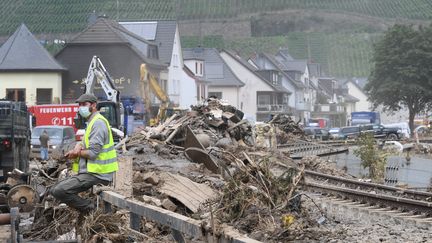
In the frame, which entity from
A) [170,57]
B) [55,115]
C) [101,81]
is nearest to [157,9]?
[170,57]

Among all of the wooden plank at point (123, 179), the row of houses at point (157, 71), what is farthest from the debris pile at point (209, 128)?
the row of houses at point (157, 71)

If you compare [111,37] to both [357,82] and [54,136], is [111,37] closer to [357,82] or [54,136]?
[54,136]

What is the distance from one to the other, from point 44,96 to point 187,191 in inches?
2265

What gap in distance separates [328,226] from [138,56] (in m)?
58.0

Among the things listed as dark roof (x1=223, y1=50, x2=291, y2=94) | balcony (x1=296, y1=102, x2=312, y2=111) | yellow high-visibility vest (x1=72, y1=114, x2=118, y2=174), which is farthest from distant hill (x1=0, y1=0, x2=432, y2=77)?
yellow high-visibility vest (x1=72, y1=114, x2=118, y2=174)

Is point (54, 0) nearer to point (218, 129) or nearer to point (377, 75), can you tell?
point (377, 75)

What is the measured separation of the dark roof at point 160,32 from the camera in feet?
258

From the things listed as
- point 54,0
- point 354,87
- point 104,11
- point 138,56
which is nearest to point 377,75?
point 138,56

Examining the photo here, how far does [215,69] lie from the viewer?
9462 centimetres

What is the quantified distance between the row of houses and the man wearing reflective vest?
3286 cm

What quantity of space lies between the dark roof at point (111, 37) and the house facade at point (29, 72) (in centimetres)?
366

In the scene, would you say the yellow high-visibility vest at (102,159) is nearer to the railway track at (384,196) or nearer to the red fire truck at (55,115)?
the railway track at (384,196)

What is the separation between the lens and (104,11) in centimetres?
10312

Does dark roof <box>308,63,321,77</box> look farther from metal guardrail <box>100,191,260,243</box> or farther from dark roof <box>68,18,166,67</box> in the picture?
metal guardrail <box>100,191,260,243</box>
